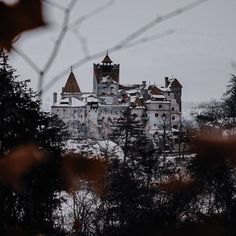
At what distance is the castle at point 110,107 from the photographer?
46656 mm

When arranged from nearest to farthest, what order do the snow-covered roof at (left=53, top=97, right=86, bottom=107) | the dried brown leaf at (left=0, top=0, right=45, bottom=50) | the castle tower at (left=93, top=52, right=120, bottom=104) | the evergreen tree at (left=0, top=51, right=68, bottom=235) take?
the dried brown leaf at (left=0, top=0, right=45, bottom=50) < the evergreen tree at (left=0, top=51, right=68, bottom=235) < the snow-covered roof at (left=53, top=97, right=86, bottom=107) < the castle tower at (left=93, top=52, right=120, bottom=104)

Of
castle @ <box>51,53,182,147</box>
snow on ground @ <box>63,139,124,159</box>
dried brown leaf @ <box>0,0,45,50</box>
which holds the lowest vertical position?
dried brown leaf @ <box>0,0,45,50</box>

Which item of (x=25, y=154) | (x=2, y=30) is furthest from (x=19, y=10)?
(x=25, y=154)

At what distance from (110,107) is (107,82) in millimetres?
4694

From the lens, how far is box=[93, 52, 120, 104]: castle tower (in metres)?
50.2

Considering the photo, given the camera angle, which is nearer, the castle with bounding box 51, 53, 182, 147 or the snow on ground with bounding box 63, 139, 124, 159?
the snow on ground with bounding box 63, 139, 124, 159

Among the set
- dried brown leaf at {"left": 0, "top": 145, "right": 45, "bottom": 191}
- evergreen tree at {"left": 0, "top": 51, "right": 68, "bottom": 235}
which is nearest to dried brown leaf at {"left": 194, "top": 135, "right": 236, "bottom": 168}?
evergreen tree at {"left": 0, "top": 51, "right": 68, "bottom": 235}

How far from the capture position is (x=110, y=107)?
158 ft

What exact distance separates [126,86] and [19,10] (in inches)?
2063

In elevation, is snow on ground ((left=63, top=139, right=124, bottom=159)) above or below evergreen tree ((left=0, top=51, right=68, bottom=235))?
above

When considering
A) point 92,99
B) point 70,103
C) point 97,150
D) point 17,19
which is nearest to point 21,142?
point 17,19

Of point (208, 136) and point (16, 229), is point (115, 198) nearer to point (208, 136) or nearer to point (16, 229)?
point (208, 136)

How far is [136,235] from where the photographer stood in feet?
13.1

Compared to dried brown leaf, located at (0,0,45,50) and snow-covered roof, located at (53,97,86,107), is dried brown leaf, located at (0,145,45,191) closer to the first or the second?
dried brown leaf, located at (0,0,45,50)
